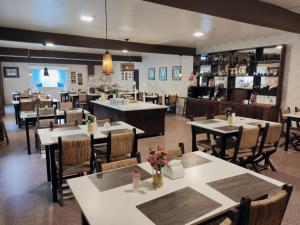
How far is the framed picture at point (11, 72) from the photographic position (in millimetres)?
11891

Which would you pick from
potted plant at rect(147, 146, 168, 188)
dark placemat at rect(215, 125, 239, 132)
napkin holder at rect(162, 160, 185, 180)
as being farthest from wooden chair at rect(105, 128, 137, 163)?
dark placemat at rect(215, 125, 239, 132)

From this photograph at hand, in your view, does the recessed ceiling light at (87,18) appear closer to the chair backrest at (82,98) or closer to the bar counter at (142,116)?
the bar counter at (142,116)

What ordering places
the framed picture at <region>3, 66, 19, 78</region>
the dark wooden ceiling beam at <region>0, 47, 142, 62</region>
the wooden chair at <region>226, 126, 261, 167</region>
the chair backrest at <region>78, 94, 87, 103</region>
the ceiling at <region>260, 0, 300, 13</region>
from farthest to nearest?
the framed picture at <region>3, 66, 19, 78</region>
the chair backrest at <region>78, 94, 87, 103</region>
the dark wooden ceiling beam at <region>0, 47, 142, 62</region>
the ceiling at <region>260, 0, 300, 13</region>
the wooden chair at <region>226, 126, 261, 167</region>

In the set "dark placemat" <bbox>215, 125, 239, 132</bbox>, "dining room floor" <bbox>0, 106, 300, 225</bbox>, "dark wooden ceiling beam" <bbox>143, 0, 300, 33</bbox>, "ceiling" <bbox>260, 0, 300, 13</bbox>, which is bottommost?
"dining room floor" <bbox>0, 106, 300, 225</bbox>

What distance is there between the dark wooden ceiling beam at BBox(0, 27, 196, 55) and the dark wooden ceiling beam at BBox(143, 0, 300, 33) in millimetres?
3825

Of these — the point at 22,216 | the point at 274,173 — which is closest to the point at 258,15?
the point at 274,173

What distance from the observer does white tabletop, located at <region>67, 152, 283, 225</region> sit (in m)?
1.28

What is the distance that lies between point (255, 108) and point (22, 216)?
554 cm

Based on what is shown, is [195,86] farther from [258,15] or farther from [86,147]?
[86,147]

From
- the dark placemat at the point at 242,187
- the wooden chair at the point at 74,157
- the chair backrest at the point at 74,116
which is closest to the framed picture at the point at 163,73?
the chair backrest at the point at 74,116

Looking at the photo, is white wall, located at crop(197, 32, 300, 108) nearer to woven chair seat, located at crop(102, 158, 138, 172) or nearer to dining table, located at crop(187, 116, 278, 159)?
dining table, located at crop(187, 116, 278, 159)

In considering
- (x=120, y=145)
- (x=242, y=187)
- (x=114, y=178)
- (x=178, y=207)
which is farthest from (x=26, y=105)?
(x=242, y=187)

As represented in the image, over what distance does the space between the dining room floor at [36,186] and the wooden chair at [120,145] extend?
729 millimetres

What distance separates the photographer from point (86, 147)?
257 cm
